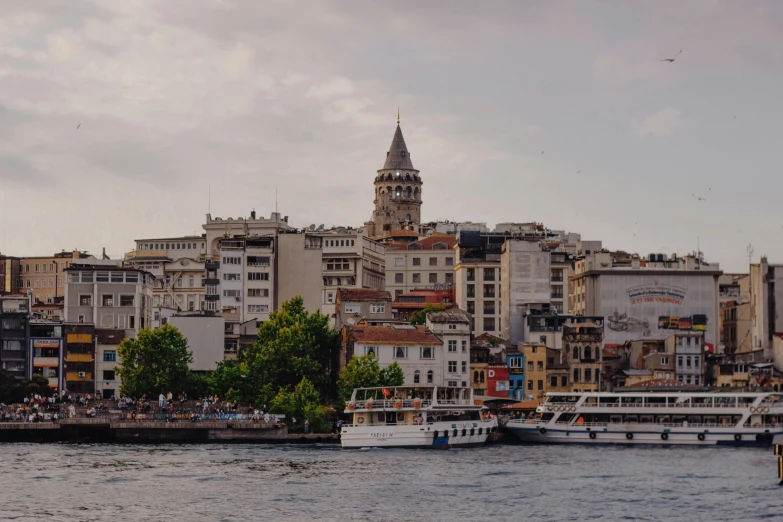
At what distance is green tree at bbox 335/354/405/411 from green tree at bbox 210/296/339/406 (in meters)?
4.11

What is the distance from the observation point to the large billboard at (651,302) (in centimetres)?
15988

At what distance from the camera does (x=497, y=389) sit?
13775 cm

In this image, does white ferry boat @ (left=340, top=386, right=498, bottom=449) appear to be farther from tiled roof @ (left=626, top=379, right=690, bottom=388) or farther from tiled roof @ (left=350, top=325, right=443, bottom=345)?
tiled roof @ (left=626, top=379, right=690, bottom=388)

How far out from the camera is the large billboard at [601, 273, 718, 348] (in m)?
160

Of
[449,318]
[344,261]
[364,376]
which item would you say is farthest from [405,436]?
[344,261]

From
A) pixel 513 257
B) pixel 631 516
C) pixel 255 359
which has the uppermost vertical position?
pixel 513 257

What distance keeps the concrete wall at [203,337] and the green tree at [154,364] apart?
11006mm

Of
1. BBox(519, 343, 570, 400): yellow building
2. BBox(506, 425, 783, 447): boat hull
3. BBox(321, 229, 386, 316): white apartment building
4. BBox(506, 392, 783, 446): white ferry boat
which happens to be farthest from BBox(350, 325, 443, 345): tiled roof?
BBox(321, 229, 386, 316): white apartment building

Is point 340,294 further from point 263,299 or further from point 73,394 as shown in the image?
point 73,394

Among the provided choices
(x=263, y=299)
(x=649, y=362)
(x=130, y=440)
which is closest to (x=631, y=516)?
(x=130, y=440)

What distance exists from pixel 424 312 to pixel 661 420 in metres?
41.3

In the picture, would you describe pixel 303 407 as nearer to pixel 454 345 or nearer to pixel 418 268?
pixel 454 345

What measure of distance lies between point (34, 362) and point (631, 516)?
79.3m

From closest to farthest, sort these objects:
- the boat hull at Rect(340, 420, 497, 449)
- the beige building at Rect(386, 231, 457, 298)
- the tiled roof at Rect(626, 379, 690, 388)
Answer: the boat hull at Rect(340, 420, 497, 449) → the tiled roof at Rect(626, 379, 690, 388) → the beige building at Rect(386, 231, 457, 298)
